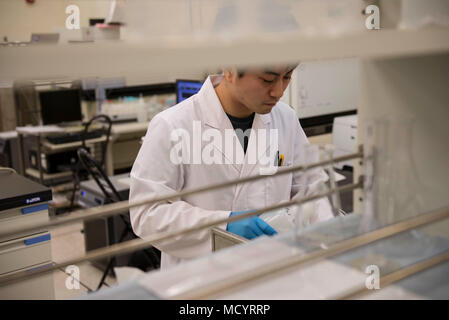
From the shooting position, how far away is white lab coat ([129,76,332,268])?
124 centimetres

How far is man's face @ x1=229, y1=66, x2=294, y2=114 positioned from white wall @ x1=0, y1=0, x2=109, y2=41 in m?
5.64

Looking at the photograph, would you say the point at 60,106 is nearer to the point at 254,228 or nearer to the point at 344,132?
the point at 344,132

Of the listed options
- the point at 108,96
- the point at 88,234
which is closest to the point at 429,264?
the point at 88,234

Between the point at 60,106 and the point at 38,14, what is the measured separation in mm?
2394

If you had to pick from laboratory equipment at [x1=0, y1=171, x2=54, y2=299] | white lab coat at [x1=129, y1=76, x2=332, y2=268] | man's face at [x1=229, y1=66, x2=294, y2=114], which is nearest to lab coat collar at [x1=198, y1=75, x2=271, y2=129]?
white lab coat at [x1=129, y1=76, x2=332, y2=268]

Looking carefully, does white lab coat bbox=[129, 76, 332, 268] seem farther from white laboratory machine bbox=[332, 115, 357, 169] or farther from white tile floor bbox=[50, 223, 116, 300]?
white tile floor bbox=[50, 223, 116, 300]

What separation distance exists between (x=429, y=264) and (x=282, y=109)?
0.98 meters

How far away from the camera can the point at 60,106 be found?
4.77m

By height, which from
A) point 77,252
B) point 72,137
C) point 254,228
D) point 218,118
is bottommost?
point 77,252

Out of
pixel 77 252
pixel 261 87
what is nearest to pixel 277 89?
pixel 261 87

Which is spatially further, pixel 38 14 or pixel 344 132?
pixel 38 14

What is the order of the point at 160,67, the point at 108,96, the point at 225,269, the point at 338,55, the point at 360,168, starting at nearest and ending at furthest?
the point at 160,67 → the point at 338,55 → the point at 225,269 → the point at 360,168 → the point at 108,96

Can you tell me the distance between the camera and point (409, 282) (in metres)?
0.59
